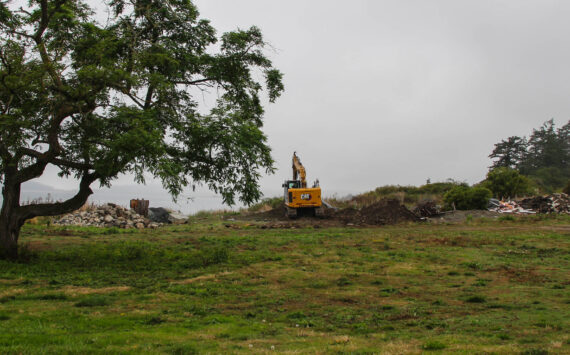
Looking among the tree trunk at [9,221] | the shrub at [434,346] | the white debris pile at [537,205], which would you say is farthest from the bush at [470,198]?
the shrub at [434,346]

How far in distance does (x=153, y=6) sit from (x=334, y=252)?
32.5ft

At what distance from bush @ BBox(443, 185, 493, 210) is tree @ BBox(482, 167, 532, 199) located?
228 inches

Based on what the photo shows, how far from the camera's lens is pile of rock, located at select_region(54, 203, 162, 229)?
87.2 ft

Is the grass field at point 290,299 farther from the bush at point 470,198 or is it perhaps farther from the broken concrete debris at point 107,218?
the bush at point 470,198

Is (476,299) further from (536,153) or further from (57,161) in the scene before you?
(536,153)

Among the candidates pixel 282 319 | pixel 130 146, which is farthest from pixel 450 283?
pixel 130 146

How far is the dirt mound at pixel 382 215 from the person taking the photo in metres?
27.5

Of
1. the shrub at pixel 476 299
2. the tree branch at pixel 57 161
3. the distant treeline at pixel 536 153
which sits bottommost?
the shrub at pixel 476 299

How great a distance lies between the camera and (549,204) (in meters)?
30.3

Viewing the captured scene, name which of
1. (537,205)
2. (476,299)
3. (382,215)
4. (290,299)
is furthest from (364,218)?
(290,299)

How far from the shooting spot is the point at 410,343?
572 cm

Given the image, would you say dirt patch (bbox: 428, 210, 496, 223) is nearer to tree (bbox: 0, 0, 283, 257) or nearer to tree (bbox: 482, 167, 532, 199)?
tree (bbox: 482, 167, 532, 199)

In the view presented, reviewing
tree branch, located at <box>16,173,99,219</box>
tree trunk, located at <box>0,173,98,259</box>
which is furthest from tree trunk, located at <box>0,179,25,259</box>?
tree branch, located at <box>16,173,99,219</box>

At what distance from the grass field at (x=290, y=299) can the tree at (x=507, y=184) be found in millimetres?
22236
